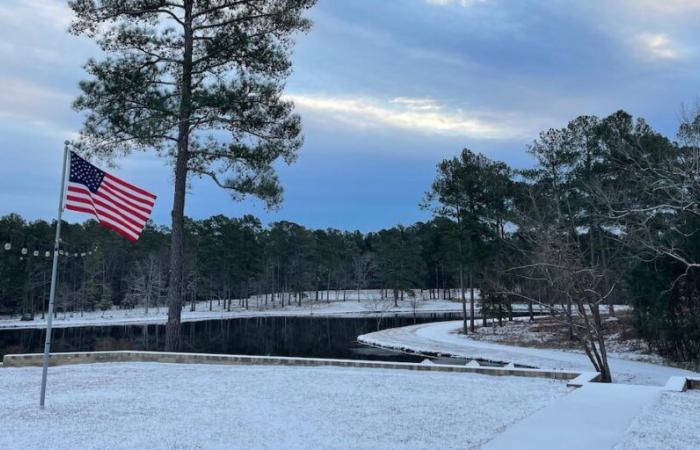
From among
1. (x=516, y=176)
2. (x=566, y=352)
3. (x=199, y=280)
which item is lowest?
(x=566, y=352)

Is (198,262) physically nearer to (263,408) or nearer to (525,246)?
(525,246)

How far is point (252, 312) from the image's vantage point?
2643 inches

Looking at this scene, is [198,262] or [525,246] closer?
[525,246]

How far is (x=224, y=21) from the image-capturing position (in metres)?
15.5

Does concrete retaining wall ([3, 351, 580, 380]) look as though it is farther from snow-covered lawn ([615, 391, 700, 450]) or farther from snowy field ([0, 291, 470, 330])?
snowy field ([0, 291, 470, 330])

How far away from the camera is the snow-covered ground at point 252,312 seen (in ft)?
171

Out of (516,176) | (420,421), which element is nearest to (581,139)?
(516,176)

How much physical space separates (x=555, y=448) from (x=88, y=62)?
1461 centimetres

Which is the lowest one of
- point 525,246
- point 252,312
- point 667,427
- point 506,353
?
point 506,353

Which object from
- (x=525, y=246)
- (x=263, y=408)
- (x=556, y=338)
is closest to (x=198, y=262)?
(x=525, y=246)

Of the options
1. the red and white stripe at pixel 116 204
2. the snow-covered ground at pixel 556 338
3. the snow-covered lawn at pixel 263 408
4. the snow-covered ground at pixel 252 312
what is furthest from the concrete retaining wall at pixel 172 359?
the snow-covered ground at pixel 252 312

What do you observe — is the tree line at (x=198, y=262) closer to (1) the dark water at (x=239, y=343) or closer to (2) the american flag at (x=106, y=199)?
(1) the dark water at (x=239, y=343)

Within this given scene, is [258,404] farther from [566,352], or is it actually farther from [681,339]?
[566,352]

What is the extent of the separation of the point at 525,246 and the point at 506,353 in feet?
48.1
